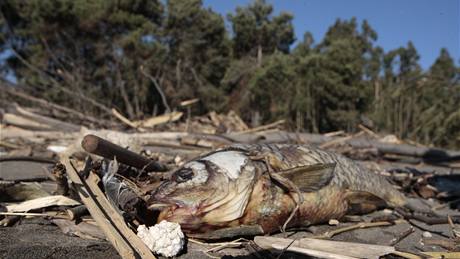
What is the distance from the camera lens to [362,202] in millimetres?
3230

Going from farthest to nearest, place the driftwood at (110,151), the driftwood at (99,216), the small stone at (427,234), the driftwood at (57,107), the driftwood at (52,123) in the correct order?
1. the driftwood at (57,107)
2. the driftwood at (52,123)
3. the small stone at (427,234)
4. the driftwood at (110,151)
5. the driftwood at (99,216)

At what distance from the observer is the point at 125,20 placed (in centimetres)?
1975

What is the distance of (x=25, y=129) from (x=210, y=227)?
7.00 metres

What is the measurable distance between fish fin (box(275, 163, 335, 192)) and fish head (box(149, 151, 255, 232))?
0.84 ft

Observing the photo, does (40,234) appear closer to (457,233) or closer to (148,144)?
(457,233)

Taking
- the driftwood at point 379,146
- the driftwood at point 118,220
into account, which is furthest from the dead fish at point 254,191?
the driftwood at point 379,146

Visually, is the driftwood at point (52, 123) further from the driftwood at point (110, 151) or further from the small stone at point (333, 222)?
the small stone at point (333, 222)

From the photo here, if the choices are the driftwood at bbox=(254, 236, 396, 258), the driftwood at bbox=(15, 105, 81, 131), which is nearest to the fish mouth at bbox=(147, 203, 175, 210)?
the driftwood at bbox=(254, 236, 396, 258)

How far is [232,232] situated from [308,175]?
0.65m

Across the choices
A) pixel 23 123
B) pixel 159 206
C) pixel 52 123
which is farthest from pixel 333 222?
pixel 23 123

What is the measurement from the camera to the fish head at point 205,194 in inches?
86.4

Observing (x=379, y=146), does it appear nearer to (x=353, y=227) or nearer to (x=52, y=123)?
(x=353, y=227)

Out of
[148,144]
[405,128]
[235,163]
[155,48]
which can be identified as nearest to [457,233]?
[235,163]

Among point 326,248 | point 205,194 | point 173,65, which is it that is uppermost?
point 173,65
